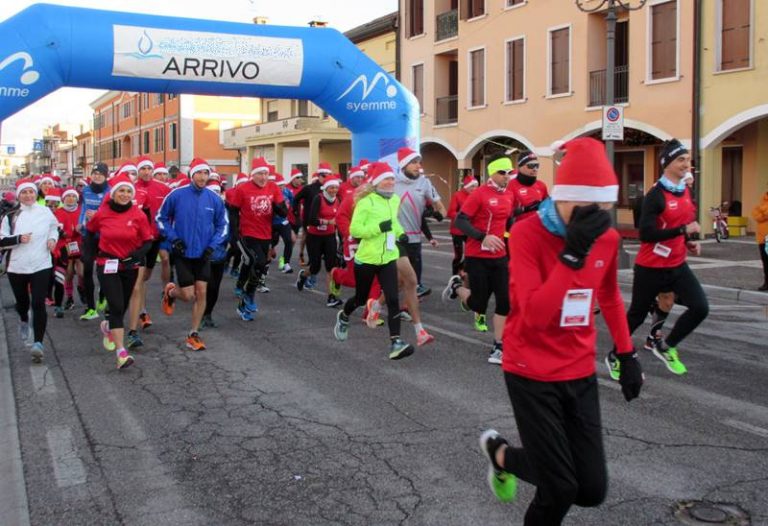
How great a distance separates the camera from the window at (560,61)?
2556cm

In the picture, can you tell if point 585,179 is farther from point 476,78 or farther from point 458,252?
point 476,78

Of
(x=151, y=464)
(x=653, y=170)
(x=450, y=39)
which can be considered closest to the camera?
(x=151, y=464)

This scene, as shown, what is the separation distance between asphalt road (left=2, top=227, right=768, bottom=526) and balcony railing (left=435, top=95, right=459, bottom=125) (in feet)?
77.1

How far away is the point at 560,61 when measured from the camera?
2594cm

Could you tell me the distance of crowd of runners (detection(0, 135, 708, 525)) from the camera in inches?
131

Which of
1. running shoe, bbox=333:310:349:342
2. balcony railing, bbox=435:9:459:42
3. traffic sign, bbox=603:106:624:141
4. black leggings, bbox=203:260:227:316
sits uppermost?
balcony railing, bbox=435:9:459:42

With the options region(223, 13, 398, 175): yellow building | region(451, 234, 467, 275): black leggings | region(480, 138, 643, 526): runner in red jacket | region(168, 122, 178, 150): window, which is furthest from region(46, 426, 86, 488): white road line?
region(168, 122, 178, 150): window

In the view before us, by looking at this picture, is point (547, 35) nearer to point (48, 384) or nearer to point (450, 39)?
point (450, 39)

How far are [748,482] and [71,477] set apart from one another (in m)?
3.69

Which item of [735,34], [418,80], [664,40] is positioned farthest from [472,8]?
[735,34]

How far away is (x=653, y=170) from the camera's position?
25000 millimetres

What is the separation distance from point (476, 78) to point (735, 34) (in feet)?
35.1

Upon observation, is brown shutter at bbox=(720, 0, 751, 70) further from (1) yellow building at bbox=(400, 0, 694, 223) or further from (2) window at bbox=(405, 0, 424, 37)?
(2) window at bbox=(405, 0, 424, 37)

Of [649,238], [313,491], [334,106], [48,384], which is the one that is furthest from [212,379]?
A: [334,106]
